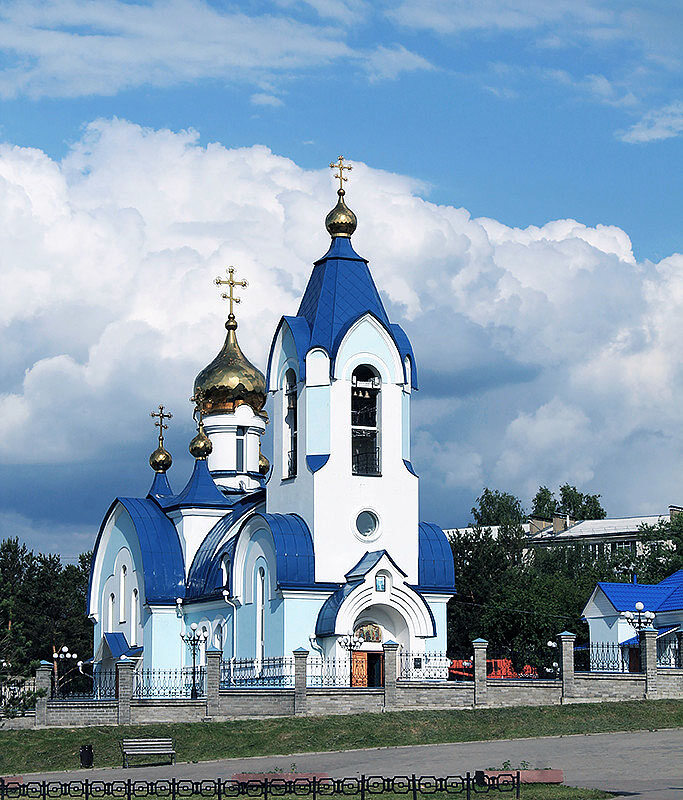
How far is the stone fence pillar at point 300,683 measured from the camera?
87.4ft

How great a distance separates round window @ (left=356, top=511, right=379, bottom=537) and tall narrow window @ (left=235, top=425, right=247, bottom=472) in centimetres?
982

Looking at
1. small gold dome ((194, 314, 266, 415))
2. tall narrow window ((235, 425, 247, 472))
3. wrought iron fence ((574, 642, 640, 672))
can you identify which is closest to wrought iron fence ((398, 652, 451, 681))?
wrought iron fence ((574, 642, 640, 672))

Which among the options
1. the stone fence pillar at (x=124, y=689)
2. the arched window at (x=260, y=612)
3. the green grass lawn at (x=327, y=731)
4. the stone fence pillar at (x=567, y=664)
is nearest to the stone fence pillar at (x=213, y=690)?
the green grass lawn at (x=327, y=731)

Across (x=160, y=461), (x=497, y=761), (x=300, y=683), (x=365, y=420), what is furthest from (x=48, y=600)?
(x=497, y=761)

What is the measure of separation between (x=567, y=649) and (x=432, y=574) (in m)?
5.82

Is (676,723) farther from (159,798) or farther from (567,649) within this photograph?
(159,798)

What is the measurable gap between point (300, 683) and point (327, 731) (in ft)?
8.61

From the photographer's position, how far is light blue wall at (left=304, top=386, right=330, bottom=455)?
31.9m

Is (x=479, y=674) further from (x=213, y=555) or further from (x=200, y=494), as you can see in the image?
(x=200, y=494)

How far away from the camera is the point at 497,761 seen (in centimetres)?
2002

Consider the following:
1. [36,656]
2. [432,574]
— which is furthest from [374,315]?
[36,656]

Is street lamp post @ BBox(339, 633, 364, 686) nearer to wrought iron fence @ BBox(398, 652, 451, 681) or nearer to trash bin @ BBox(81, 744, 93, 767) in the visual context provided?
wrought iron fence @ BBox(398, 652, 451, 681)

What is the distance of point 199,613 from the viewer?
1363 inches

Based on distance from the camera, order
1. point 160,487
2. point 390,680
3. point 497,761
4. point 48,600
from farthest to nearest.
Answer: point 48,600, point 160,487, point 390,680, point 497,761
